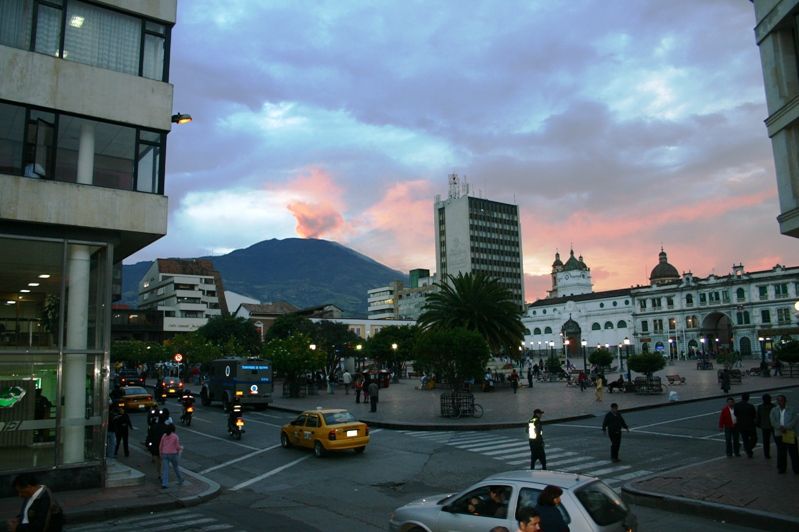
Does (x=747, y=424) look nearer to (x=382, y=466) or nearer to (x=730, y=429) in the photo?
(x=730, y=429)

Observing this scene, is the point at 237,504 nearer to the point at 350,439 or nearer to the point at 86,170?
the point at 350,439

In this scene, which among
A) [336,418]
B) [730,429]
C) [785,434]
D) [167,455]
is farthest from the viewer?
[336,418]

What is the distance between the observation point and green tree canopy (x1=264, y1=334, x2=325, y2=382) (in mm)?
41188

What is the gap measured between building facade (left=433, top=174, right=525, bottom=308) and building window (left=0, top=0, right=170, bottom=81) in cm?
15622

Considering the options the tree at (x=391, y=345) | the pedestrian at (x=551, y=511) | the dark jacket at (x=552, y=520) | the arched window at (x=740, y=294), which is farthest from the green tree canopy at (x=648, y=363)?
the arched window at (x=740, y=294)

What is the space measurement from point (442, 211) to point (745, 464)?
170669mm

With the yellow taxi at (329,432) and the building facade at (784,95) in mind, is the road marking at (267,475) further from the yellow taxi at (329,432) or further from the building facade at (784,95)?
the building facade at (784,95)

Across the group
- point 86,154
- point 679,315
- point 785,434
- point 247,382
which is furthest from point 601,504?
point 679,315

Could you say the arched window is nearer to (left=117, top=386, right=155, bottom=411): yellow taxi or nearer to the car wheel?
(left=117, top=386, right=155, bottom=411): yellow taxi

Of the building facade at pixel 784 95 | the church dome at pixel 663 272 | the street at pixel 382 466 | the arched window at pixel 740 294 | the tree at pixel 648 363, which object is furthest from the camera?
the church dome at pixel 663 272

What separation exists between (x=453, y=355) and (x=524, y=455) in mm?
15252

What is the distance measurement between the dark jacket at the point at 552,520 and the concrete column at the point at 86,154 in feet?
47.0

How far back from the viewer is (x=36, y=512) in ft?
23.6

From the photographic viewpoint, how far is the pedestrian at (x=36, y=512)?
7.14 m
